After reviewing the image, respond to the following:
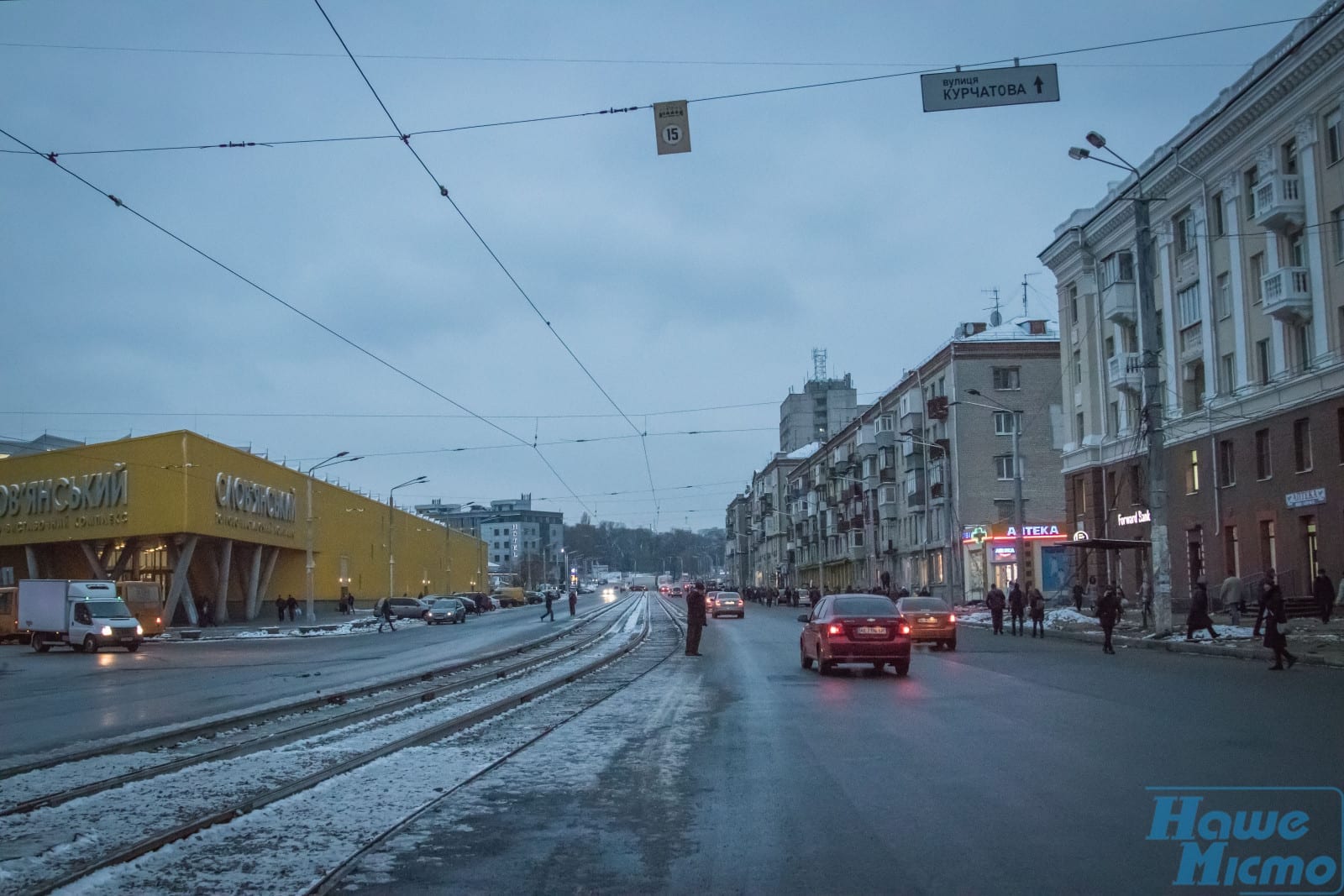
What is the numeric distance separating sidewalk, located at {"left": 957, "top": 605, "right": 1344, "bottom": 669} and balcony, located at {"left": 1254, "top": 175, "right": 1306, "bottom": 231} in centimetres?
1160

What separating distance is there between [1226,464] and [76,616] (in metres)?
38.4

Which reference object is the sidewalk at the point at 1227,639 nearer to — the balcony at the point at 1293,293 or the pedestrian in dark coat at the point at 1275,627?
the pedestrian in dark coat at the point at 1275,627

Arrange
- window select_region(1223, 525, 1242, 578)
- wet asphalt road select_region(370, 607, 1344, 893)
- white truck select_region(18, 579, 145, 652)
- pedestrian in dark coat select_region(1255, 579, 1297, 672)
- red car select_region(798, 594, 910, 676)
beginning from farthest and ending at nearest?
window select_region(1223, 525, 1242, 578) → white truck select_region(18, 579, 145, 652) → red car select_region(798, 594, 910, 676) → pedestrian in dark coat select_region(1255, 579, 1297, 672) → wet asphalt road select_region(370, 607, 1344, 893)

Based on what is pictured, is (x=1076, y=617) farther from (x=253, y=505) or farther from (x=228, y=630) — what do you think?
(x=253, y=505)

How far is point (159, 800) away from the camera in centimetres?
993

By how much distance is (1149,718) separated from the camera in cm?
1457

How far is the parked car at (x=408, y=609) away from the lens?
7450cm

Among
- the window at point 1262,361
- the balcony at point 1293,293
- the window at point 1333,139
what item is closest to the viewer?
the window at point 1333,139

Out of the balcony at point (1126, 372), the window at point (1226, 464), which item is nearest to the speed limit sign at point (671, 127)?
the window at point (1226, 464)

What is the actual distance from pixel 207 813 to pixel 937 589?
6922 cm

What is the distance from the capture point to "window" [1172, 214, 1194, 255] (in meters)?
44.4

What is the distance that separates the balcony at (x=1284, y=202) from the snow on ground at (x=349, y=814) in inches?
1175

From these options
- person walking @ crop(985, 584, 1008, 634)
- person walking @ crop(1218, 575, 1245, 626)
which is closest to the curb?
person walking @ crop(985, 584, 1008, 634)

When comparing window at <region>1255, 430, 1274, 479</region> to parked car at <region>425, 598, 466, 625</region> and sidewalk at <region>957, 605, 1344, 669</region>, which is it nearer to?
sidewalk at <region>957, 605, 1344, 669</region>
